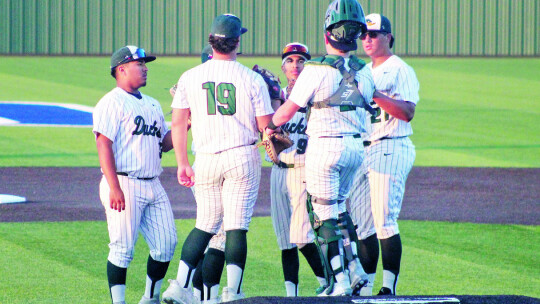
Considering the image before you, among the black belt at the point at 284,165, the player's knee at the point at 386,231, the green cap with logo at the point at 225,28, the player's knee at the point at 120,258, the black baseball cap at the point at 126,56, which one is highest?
the green cap with logo at the point at 225,28

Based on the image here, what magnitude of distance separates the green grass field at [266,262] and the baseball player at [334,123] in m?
1.30

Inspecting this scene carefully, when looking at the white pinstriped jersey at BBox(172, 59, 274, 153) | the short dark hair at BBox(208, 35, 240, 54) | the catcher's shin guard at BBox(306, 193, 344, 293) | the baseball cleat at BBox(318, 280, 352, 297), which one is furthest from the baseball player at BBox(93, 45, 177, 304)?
the baseball cleat at BBox(318, 280, 352, 297)

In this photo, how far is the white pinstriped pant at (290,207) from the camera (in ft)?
21.3

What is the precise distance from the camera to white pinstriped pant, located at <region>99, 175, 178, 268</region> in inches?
238

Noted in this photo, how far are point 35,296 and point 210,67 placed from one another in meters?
2.31

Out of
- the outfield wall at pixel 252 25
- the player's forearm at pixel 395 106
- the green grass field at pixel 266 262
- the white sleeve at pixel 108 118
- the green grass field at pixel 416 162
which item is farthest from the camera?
the outfield wall at pixel 252 25

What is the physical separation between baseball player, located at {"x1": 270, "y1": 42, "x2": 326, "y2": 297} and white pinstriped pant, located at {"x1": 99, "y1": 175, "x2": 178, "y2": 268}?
2.78ft

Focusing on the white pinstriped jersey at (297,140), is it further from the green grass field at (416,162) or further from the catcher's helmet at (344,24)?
the green grass field at (416,162)

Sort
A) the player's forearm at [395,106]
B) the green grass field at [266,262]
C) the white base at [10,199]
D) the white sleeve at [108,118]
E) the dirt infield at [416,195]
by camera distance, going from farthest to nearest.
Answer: the white base at [10,199]
the dirt infield at [416,195]
the green grass field at [266,262]
the player's forearm at [395,106]
the white sleeve at [108,118]

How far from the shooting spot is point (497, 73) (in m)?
27.1

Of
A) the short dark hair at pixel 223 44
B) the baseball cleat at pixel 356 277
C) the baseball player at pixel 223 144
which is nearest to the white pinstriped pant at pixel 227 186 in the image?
the baseball player at pixel 223 144

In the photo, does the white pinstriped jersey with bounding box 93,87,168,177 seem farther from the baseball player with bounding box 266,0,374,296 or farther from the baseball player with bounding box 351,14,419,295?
the baseball player with bounding box 351,14,419,295

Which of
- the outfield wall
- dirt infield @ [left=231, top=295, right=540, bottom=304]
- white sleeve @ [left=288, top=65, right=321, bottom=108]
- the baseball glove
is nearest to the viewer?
dirt infield @ [left=231, top=295, right=540, bottom=304]

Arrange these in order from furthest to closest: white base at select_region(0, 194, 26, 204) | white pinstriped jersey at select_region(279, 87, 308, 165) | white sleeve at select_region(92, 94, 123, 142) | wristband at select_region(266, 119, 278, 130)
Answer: white base at select_region(0, 194, 26, 204), white pinstriped jersey at select_region(279, 87, 308, 165), white sleeve at select_region(92, 94, 123, 142), wristband at select_region(266, 119, 278, 130)
